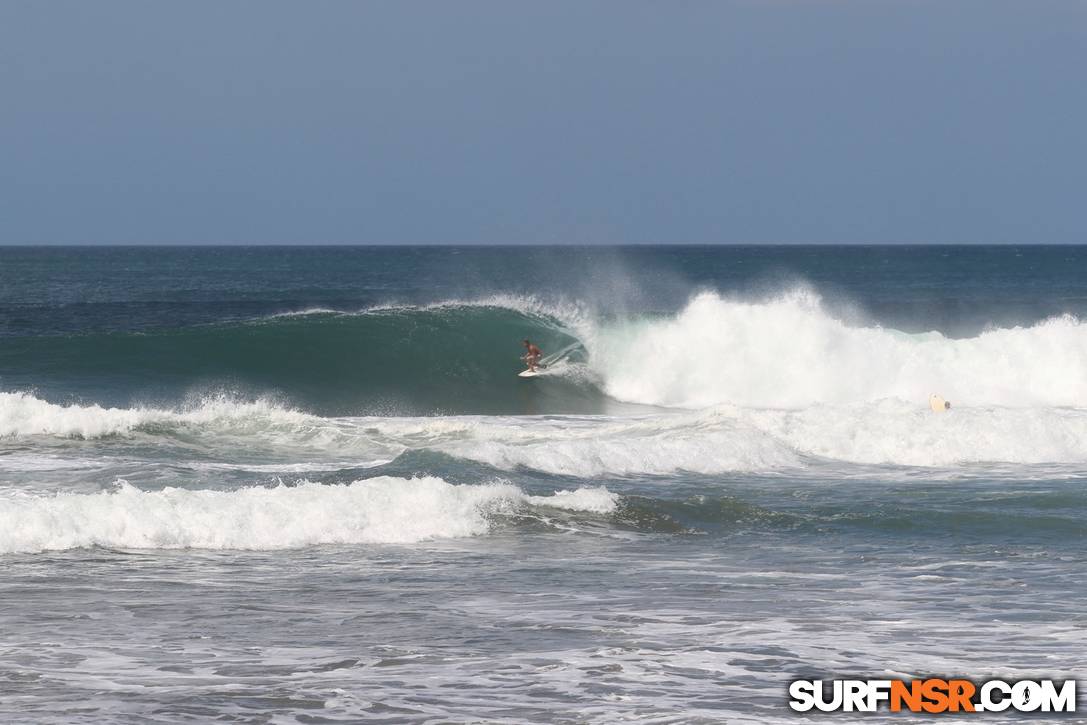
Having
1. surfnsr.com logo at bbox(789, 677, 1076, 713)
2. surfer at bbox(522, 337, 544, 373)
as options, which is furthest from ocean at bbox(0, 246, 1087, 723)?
surfer at bbox(522, 337, 544, 373)

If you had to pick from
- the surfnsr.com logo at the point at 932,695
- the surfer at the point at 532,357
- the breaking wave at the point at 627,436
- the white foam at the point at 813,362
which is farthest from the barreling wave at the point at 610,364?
the surfnsr.com logo at the point at 932,695

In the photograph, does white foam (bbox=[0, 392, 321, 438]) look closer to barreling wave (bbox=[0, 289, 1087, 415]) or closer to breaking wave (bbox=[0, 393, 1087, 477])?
breaking wave (bbox=[0, 393, 1087, 477])

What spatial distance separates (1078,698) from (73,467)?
1375 centimetres

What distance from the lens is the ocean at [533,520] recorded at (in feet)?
29.7

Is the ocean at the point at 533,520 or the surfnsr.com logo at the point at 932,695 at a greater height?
the ocean at the point at 533,520

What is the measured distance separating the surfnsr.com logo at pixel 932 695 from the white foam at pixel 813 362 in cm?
2016

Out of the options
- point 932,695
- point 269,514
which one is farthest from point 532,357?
point 932,695

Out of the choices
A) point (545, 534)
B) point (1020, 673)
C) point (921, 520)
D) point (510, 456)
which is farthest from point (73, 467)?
point (1020, 673)

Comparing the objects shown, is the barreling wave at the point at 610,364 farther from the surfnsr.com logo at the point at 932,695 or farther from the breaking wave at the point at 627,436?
the surfnsr.com logo at the point at 932,695

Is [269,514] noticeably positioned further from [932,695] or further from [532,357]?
[532,357]

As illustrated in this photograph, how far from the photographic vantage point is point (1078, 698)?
840 cm

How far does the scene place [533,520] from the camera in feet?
49.4

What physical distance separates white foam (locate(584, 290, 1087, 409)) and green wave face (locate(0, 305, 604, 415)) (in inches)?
73.1

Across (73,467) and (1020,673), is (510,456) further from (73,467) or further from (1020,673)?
(1020,673)
